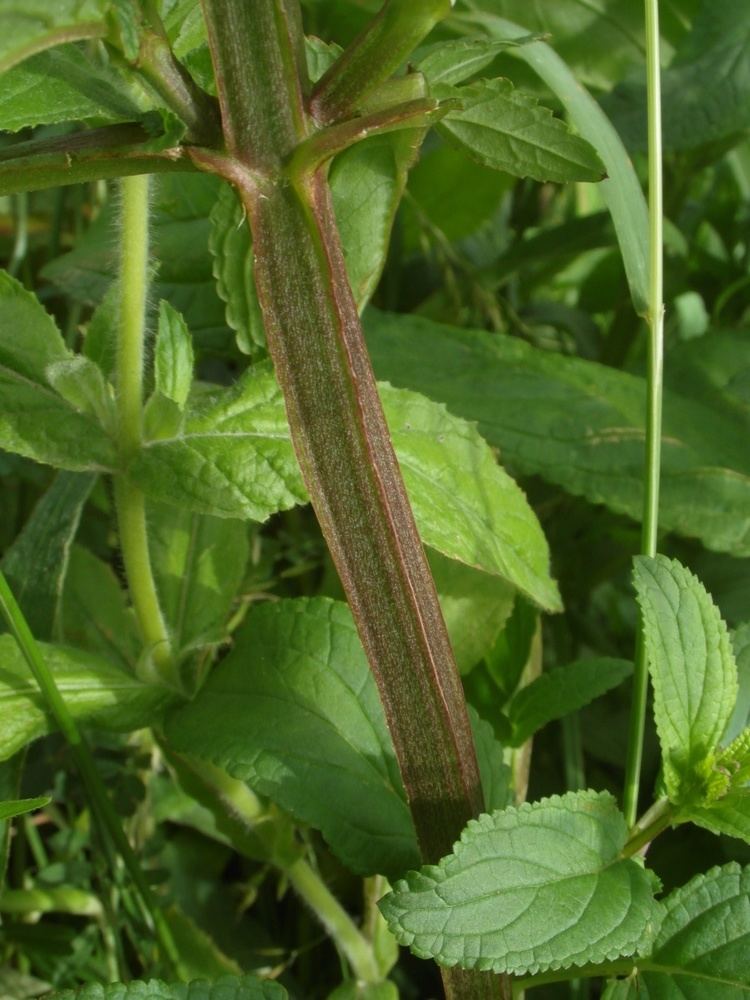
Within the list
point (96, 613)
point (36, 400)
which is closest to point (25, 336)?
point (36, 400)

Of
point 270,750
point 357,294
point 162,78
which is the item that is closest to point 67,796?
point 270,750

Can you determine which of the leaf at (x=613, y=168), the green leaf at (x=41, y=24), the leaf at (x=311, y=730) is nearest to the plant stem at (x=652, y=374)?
the leaf at (x=613, y=168)

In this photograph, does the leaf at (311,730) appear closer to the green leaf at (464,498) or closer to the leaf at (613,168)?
the green leaf at (464,498)

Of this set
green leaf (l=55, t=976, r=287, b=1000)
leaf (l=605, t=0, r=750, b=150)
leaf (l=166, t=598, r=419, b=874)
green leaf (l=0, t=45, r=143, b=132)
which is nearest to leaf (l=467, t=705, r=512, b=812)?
leaf (l=166, t=598, r=419, b=874)

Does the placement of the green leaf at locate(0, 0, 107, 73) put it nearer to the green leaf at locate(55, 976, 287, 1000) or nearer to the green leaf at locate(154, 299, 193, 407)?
the green leaf at locate(154, 299, 193, 407)

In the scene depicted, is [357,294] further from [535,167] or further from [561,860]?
[561,860]

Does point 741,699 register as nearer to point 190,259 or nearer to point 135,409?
point 135,409

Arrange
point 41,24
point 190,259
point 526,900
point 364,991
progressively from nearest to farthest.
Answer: point 41,24
point 526,900
point 364,991
point 190,259
